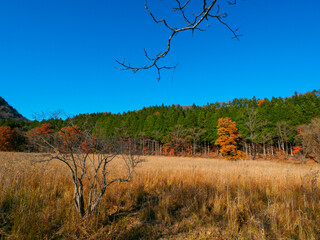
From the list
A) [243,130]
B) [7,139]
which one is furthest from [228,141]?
[7,139]

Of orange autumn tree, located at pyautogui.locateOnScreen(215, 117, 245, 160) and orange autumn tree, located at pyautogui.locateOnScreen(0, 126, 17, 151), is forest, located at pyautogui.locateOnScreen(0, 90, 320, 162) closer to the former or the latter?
orange autumn tree, located at pyautogui.locateOnScreen(0, 126, 17, 151)

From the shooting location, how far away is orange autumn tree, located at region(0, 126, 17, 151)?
34.7 m

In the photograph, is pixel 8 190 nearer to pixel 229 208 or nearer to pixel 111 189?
pixel 111 189

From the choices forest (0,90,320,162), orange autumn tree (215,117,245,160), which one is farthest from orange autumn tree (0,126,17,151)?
orange autumn tree (215,117,245,160)

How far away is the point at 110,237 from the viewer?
6.40ft

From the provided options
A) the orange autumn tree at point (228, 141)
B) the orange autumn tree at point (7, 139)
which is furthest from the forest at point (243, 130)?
the orange autumn tree at point (228, 141)

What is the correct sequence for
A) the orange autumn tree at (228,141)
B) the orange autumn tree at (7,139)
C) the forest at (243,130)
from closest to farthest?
1. the orange autumn tree at (228,141)
2. the forest at (243,130)
3. the orange autumn tree at (7,139)

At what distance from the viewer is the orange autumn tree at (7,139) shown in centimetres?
3472

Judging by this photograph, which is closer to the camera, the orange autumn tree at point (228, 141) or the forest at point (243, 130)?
the orange autumn tree at point (228, 141)

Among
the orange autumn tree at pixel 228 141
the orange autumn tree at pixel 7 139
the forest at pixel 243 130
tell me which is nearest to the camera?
the orange autumn tree at pixel 228 141

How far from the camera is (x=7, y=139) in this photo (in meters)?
35.6

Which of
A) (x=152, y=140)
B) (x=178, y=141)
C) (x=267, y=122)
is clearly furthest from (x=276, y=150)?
(x=152, y=140)

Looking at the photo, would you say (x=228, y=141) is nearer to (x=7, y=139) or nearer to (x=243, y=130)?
(x=243, y=130)

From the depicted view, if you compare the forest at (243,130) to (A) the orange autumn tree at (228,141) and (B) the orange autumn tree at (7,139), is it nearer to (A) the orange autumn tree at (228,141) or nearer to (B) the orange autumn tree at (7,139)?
(B) the orange autumn tree at (7,139)
